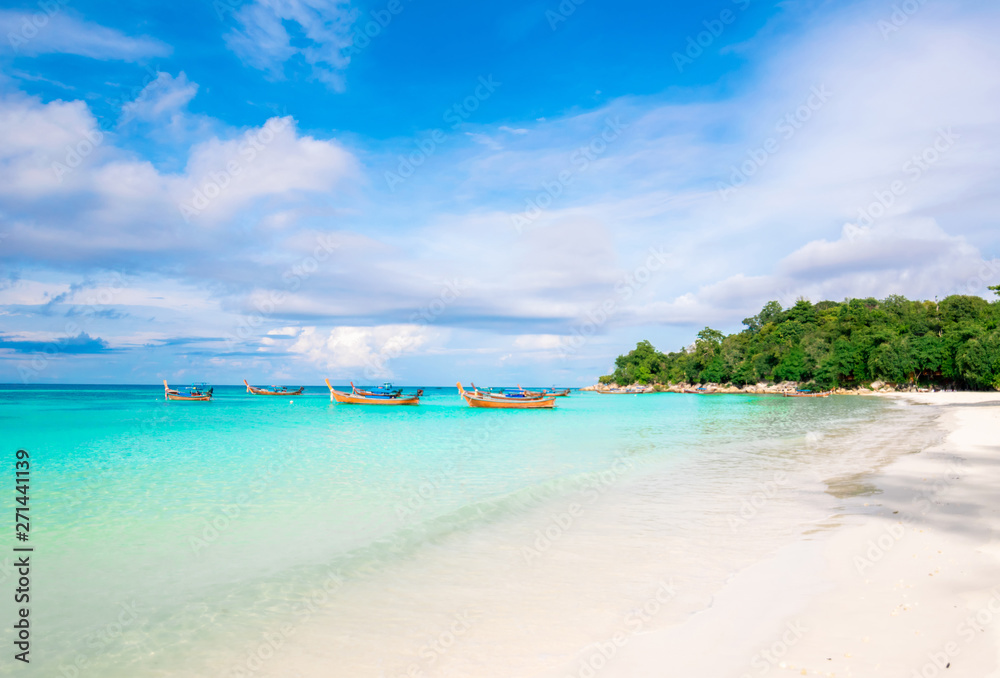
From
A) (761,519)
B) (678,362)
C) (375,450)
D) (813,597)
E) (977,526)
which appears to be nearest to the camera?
(813,597)

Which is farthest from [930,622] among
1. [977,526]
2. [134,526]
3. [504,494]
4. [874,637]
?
[134,526]

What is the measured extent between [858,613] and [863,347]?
9338 centimetres

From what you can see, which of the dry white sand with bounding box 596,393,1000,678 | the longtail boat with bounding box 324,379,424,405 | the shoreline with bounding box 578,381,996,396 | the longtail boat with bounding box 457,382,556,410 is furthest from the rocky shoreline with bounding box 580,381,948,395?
the dry white sand with bounding box 596,393,1000,678

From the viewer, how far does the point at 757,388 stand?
109 metres

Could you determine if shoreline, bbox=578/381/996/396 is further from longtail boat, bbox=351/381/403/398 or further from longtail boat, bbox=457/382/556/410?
longtail boat, bbox=351/381/403/398

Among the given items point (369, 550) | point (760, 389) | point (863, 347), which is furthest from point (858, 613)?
point (760, 389)

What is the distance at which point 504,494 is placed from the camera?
11.8 metres

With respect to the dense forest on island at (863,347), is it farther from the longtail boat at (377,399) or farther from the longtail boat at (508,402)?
the longtail boat at (377,399)

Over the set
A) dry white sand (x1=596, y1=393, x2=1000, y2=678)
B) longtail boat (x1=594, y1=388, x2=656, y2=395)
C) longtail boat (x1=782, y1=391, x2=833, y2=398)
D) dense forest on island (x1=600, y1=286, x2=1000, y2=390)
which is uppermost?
dense forest on island (x1=600, y1=286, x2=1000, y2=390)

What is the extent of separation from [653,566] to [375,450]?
49.4 feet

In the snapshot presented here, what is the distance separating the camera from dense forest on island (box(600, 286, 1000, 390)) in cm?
6475

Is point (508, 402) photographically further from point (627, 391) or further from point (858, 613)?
point (627, 391)

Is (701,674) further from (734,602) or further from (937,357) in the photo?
(937,357)

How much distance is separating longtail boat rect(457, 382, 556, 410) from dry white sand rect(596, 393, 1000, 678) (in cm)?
4577
